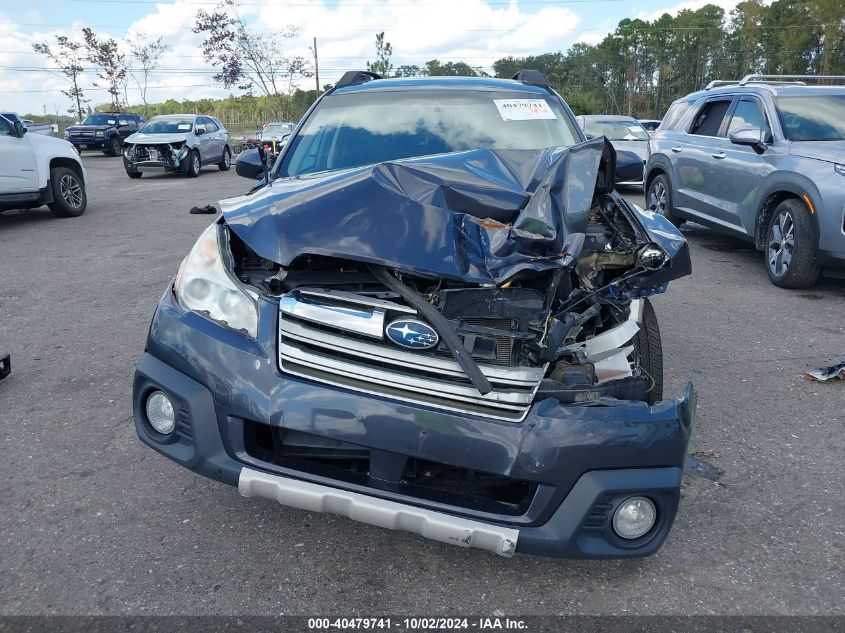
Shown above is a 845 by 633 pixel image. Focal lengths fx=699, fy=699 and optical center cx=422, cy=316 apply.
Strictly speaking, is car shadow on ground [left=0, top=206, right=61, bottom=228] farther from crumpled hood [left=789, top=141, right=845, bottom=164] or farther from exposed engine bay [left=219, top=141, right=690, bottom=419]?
crumpled hood [left=789, top=141, right=845, bottom=164]

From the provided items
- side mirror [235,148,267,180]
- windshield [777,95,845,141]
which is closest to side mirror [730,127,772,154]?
windshield [777,95,845,141]

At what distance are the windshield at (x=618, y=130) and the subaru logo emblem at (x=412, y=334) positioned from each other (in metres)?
13.1

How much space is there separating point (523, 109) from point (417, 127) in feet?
2.26

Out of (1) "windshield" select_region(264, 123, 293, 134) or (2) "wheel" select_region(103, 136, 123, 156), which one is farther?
(2) "wheel" select_region(103, 136, 123, 156)

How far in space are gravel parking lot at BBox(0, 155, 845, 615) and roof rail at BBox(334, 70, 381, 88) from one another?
225 cm

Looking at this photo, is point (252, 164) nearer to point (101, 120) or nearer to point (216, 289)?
point (216, 289)

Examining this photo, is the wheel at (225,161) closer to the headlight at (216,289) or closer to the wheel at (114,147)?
the wheel at (114,147)

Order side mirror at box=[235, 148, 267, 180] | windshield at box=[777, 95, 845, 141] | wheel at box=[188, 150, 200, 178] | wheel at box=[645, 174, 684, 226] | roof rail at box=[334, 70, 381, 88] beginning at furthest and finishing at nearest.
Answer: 1. wheel at box=[188, 150, 200, 178]
2. wheel at box=[645, 174, 684, 226]
3. windshield at box=[777, 95, 845, 141]
4. roof rail at box=[334, 70, 381, 88]
5. side mirror at box=[235, 148, 267, 180]

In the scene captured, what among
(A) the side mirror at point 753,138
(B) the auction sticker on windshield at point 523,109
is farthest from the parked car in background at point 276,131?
(B) the auction sticker on windshield at point 523,109

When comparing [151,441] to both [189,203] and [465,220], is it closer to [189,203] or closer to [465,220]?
[465,220]

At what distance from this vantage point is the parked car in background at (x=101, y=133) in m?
27.8

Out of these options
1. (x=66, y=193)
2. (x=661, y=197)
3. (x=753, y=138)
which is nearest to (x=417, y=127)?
(x=753, y=138)

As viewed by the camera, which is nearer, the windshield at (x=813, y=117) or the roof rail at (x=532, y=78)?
the roof rail at (x=532, y=78)

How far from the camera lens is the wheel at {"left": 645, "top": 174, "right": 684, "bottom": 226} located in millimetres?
9000
